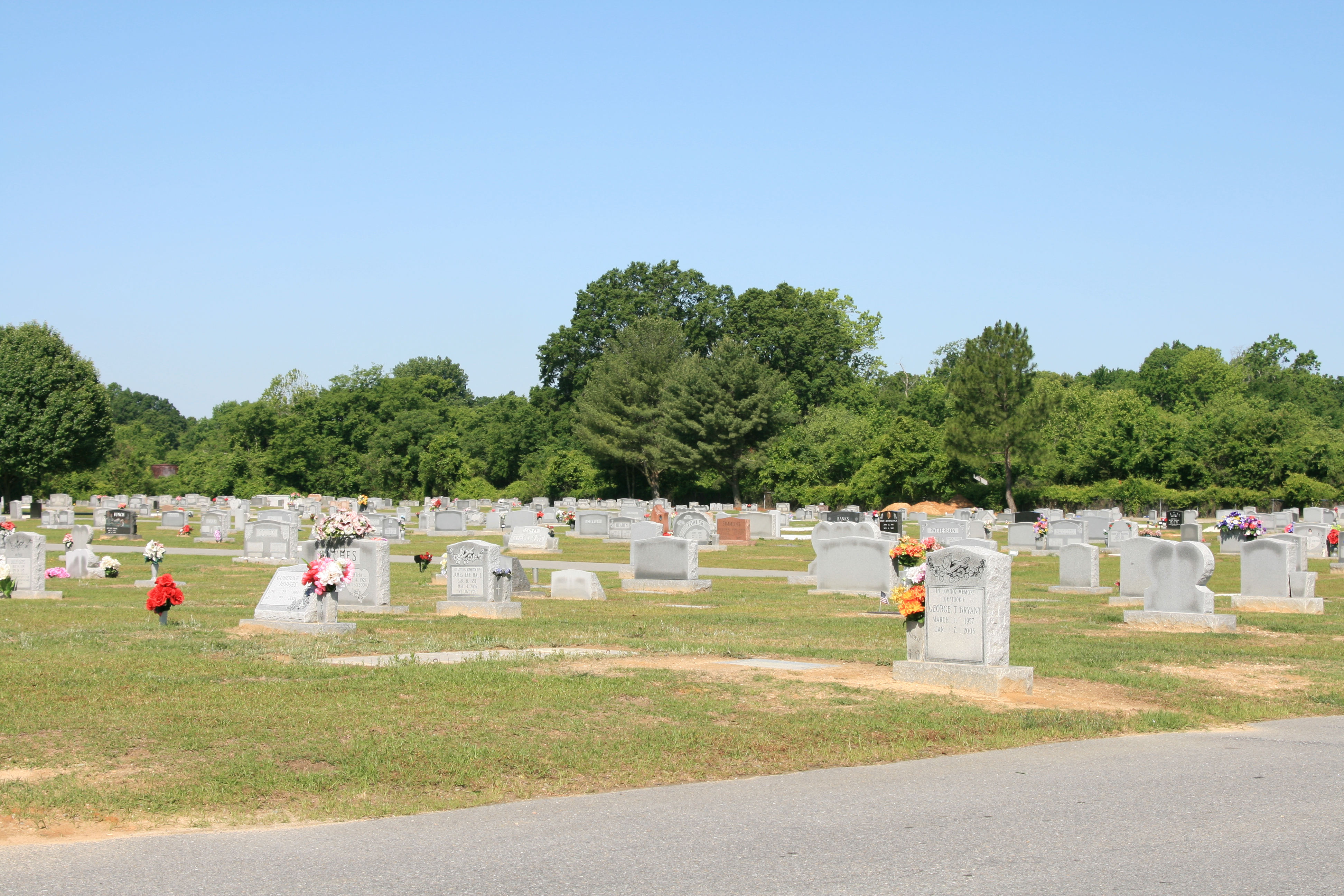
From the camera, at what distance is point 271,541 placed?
95.7ft

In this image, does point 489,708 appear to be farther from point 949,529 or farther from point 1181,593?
point 949,529

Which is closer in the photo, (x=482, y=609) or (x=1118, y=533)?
(x=482, y=609)

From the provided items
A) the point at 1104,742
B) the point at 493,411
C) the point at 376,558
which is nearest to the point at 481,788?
the point at 1104,742

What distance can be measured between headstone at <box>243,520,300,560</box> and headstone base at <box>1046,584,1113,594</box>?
18.2 m

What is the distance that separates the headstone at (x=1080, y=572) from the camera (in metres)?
21.7

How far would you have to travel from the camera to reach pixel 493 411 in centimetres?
8944

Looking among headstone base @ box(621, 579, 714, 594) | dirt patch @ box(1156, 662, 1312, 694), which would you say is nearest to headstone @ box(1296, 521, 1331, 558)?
headstone base @ box(621, 579, 714, 594)

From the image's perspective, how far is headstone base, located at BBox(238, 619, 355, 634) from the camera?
13.4 m

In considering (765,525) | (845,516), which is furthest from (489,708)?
(845,516)

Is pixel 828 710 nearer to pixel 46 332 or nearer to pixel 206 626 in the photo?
pixel 206 626

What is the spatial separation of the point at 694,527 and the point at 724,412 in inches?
1279

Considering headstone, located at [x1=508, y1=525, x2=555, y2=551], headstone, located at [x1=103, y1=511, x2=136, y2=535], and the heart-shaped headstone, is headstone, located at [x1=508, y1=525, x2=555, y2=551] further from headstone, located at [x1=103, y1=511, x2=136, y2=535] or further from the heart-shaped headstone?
the heart-shaped headstone

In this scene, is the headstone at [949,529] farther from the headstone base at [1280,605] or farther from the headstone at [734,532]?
the headstone base at [1280,605]

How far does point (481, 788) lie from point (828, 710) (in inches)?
132
